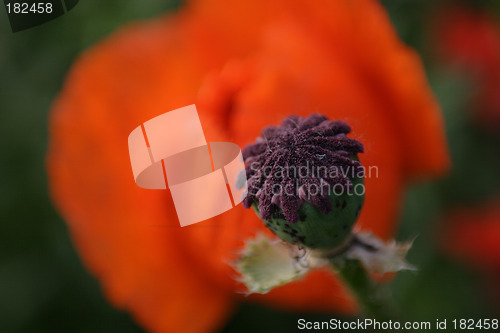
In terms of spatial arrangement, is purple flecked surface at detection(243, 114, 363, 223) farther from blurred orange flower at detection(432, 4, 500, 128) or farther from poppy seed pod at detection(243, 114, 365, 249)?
blurred orange flower at detection(432, 4, 500, 128)

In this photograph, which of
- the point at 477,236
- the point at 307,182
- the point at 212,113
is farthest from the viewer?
the point at 477,236

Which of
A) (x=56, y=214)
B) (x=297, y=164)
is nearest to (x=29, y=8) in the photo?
(x=56, y=214)

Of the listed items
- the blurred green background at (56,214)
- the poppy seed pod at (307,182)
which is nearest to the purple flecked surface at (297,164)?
the poppy seed pod at (307,182)

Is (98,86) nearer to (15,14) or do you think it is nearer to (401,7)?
(15,14)

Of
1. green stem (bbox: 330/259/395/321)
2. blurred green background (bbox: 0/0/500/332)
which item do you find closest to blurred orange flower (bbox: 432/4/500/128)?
blurred green background (bbox: 0/0/500/332)

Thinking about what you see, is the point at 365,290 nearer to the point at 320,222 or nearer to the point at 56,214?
the point at 320,222

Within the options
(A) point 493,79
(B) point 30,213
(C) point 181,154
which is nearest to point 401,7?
(A) point 493,79
